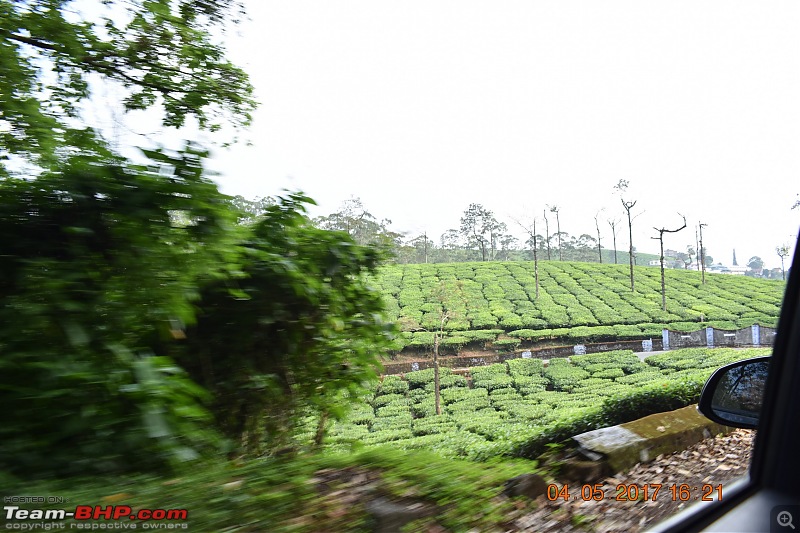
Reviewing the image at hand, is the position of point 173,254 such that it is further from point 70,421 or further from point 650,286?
point 650,286

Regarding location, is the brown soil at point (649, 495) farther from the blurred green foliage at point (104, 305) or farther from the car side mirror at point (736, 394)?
the blurred green foliage at point (104, 305)

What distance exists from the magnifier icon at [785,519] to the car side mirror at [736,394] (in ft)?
1.16

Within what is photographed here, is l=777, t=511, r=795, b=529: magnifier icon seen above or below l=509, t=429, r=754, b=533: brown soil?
above

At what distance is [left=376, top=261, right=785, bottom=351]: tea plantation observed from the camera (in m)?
14.6

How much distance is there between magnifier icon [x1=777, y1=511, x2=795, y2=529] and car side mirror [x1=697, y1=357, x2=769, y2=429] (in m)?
0.35

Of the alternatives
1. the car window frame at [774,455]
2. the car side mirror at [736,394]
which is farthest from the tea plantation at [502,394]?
the car window frame at [774,455]

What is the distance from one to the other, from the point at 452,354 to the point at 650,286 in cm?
1113

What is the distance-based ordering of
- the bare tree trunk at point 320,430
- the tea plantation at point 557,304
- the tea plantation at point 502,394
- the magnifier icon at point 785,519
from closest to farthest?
the magnifier icon at point 785,519
the bare tree trunk at point 320,430
the tea plantation at point 502,394
the tea plantation at point 557,304

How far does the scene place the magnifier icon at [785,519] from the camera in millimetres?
803

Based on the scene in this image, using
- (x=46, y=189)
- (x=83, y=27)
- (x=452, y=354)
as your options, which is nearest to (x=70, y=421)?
(x=46, y=189)

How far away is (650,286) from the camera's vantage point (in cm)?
2059

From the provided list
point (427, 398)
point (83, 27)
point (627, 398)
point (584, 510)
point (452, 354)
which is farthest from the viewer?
point (452, 354)

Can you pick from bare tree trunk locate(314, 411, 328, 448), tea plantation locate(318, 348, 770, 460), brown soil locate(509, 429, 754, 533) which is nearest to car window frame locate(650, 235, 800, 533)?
brown soil locate(509, 429, 754, 533)

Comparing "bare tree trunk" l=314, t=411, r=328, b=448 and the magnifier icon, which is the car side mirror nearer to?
the magnifier icon
